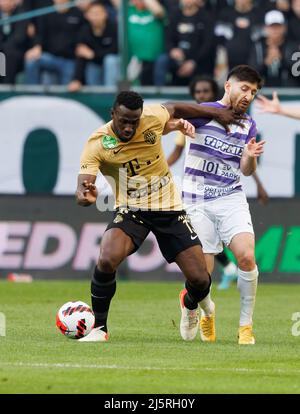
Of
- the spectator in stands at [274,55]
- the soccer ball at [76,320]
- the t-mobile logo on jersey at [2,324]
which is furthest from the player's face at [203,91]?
the spectator in stands at [274,55]

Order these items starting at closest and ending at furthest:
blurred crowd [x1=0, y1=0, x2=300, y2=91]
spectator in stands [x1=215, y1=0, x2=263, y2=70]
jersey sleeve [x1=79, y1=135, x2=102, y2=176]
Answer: jersey sleeve [x1=79, y1=135, x2=102, y2=176] → spectator in stands [x1=215, y1=0, x2=263, y2=70] → blurred crowd [x1=0, y1=0, x2=300, y2=91]

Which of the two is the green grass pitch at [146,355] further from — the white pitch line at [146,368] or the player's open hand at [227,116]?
the player's open hand at [227,116]

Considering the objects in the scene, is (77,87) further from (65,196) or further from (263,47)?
(263,47)

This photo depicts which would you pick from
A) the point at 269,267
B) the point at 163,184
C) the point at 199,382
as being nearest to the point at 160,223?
the point at 163,184

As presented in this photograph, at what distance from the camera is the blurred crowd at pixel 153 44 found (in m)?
20.9

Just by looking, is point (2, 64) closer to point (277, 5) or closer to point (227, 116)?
point (277, 5)

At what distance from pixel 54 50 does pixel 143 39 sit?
1.49 metres

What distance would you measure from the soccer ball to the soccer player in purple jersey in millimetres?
1114

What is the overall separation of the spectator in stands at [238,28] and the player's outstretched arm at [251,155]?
8.67 m

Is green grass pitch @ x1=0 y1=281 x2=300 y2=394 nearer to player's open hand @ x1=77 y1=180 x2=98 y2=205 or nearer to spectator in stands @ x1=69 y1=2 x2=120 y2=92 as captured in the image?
player's open hand @ x1=77 y1=180 x2=98 y2=205

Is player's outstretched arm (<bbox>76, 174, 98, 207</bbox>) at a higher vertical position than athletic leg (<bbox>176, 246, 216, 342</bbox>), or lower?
higher

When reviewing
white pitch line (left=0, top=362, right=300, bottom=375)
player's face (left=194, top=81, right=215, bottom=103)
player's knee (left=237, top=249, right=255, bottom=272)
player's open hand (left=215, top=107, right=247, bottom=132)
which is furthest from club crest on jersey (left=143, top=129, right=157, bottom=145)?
player's face (left=194, top=81, right=215, bottom=103)

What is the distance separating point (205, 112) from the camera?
1226 centimetres

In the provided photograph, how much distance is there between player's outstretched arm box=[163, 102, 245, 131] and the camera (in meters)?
12.2
